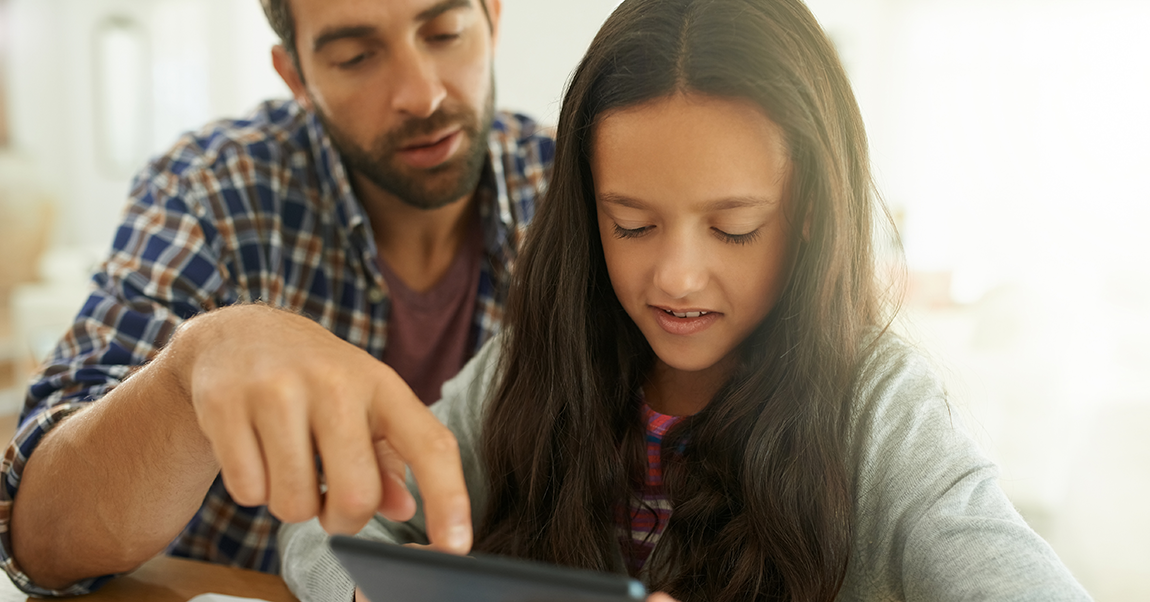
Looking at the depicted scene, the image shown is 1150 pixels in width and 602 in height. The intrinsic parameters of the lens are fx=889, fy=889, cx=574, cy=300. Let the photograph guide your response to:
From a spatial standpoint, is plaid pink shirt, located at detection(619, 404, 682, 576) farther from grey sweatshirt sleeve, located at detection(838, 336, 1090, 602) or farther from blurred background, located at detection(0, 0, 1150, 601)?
blurred background, located at detection(0, 0, 1150, 601)

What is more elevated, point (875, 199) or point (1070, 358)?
point (875, 199)

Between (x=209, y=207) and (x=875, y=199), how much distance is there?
A: 121cm

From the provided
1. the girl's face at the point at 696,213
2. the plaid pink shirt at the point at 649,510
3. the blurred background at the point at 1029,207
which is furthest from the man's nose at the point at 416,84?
the blurred background at the point at 1029,207

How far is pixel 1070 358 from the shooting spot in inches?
135

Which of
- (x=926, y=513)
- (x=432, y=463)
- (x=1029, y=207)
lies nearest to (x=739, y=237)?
(x=926, y=513)

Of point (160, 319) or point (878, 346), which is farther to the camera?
point (160, 319)

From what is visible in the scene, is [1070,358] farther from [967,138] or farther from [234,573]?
[234,573]

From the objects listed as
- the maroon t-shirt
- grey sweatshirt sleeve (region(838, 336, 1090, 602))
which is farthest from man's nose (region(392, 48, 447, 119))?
grey sweatshirt sleeve (region(838, 336, 1090, 602))

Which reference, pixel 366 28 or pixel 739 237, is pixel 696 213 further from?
pixel 366 28

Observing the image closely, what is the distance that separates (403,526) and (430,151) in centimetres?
75

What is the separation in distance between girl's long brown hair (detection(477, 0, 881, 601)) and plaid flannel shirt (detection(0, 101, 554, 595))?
63 centimetres

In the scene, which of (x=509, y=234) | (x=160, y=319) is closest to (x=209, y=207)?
(x=160, y=319)

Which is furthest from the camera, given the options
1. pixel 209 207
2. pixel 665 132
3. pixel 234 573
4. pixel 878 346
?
pixel 209 207

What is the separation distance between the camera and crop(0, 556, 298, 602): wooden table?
3.51ft
